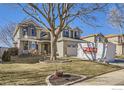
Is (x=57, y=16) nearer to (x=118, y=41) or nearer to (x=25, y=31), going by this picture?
(x=25, y=31)

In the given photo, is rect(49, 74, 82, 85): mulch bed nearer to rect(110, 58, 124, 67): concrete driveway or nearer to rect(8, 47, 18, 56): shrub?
rect(110, 58, 124, 67): concrete driveway

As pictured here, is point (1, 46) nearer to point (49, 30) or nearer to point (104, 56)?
point (49, 30)

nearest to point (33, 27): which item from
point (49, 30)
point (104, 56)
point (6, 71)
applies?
point (49, 30)

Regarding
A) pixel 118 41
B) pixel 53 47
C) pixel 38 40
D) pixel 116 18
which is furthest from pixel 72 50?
pixel 116 18

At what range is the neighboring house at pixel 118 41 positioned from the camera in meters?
11.1

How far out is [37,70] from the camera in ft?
35.5

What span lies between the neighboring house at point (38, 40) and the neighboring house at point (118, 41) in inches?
38.6

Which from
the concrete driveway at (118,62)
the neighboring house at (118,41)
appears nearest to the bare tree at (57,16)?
the neighboring house at (118,41)

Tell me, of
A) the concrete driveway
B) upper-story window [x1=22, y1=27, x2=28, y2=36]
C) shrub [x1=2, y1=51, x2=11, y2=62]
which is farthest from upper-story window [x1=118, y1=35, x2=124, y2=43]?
shrub [x1=2, y1=51, x2=11, y2=62]

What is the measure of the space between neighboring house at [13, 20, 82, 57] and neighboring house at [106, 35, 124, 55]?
98 cm

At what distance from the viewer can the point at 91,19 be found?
35.8 feet

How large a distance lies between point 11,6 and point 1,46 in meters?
1.32

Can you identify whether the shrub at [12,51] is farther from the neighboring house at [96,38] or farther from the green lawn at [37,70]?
Answer: the neighboring house at [96,38]

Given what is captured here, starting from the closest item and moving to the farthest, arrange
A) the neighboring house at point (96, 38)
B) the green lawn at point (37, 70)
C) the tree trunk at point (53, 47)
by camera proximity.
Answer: the green lawn at point (37, 70), the neighboring house at point (96, 38), the tree trunk at point (53, 47)
